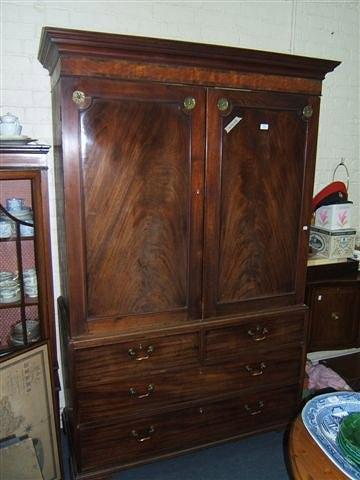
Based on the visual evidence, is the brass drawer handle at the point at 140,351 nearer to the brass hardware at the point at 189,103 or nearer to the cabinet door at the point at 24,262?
the cabinet door at the point at 24,262

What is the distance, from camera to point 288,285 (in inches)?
78.6

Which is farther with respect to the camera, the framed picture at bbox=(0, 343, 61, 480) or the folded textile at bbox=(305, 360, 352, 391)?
the folded textile at bbox=(305, 360, 352, 391)

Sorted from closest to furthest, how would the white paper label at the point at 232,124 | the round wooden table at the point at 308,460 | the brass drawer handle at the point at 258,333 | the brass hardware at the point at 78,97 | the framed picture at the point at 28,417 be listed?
the round wooden table at the point at 308,460
the brass hardware at the point at 78,97
the framed picture at the point at 28,417
the white paper label at the point at 232,124
the brass drawer handle at the point at 258,333

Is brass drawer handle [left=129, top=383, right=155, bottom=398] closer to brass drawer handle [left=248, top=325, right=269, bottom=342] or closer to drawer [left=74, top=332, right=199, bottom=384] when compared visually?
drawer [left=74, top=332, right=199, bottom=384]

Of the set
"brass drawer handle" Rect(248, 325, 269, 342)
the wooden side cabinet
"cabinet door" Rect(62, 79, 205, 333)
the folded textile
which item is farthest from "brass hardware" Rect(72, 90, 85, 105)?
the folded textile

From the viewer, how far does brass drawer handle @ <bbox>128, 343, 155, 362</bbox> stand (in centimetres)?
173

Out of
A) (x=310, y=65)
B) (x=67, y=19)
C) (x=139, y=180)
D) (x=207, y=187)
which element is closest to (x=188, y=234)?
(x=207, y=187)

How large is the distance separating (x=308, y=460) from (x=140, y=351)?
2.70 feet

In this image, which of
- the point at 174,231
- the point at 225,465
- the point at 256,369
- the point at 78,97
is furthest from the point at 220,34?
the point at 225,465

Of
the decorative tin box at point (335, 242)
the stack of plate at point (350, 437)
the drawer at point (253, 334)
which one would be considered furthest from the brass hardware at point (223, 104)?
the stack of plate at point (350, 437)

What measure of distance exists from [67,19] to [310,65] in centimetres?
123

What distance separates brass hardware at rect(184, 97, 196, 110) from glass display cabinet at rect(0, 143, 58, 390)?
61 cm

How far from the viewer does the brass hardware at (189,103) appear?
1601 millimetres

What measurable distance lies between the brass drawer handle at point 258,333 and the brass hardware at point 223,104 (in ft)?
3.54
